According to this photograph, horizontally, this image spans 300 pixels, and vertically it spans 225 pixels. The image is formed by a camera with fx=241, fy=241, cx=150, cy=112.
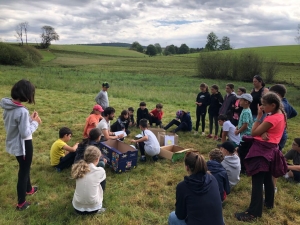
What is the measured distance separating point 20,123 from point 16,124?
0.36ft

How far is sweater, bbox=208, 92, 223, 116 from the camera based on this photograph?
8580mm

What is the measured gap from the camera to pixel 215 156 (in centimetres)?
438

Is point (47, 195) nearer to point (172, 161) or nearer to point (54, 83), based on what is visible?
point (172, 161)

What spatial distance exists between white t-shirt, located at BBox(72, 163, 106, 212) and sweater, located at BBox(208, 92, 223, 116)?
564 cm

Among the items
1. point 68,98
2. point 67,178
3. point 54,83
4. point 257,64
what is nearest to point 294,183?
point 67,178

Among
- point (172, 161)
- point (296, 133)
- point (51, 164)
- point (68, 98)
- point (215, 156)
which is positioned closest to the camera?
point (215, 156)

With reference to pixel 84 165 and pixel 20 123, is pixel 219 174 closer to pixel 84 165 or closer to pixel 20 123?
pixel 84 165

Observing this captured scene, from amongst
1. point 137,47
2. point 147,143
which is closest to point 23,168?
point 147,143

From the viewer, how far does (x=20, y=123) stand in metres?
3.77

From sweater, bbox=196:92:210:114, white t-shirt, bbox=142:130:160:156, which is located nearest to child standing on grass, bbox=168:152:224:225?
white t-shirt, bbox=142:130:160:156

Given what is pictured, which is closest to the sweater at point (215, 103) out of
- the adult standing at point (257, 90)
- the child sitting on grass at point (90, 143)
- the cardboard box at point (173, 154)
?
the adult standing at point (257, 90)

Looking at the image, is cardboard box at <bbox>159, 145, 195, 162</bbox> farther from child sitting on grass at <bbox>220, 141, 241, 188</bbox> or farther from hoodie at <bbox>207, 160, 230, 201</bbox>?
hoodie at <bbox>207, 160, 230, 201</bbox>

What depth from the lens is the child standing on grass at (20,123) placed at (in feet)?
12.2

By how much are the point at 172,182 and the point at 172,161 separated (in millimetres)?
1141
